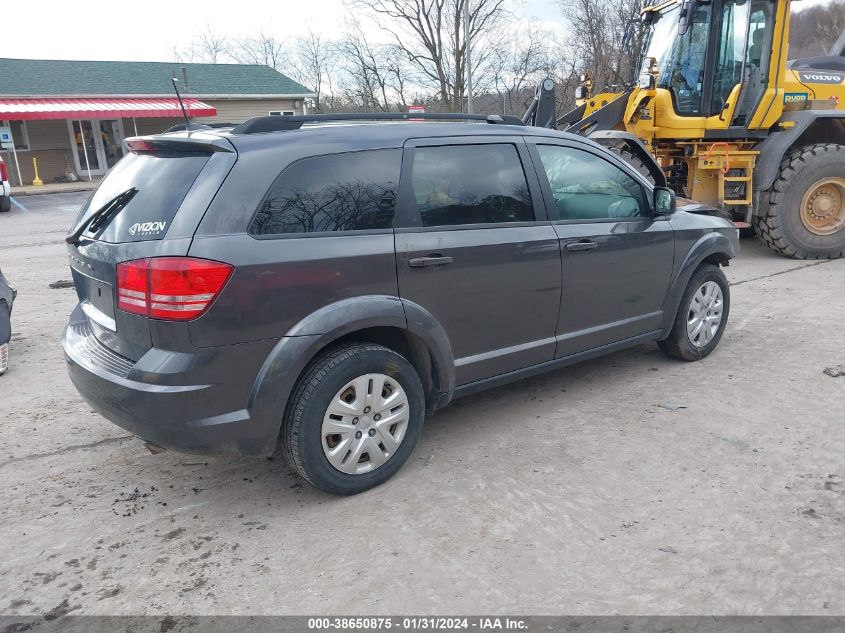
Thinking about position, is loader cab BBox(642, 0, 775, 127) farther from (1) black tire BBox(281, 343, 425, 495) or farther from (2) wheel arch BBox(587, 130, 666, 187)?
(1) black tire BBox(281, 343, 425, 495)

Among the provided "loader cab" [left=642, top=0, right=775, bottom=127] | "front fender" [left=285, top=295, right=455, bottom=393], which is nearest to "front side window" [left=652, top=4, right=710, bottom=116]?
"loader cab" [left=642, top=0, right=775, bottom=127]

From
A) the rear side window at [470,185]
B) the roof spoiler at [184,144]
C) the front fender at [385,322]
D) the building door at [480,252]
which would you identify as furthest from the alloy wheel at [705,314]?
the roof spoiler at [184,144]

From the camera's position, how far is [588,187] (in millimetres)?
4266

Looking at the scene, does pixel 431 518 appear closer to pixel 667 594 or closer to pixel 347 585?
pixel 347 585

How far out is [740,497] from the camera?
316 cm

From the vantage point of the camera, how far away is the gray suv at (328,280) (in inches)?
112

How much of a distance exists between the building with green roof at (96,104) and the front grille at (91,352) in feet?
75.5

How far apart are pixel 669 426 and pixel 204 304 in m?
2.78

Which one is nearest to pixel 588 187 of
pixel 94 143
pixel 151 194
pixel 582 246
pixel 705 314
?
pixel 582 246

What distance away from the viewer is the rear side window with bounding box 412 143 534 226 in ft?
11.4

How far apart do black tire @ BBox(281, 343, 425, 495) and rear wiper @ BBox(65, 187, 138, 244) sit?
4.00 ft

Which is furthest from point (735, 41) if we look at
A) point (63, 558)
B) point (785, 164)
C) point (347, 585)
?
point (63, 558)

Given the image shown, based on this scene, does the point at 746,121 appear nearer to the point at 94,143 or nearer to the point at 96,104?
the point at 96,104

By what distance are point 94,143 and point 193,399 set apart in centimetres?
2924
